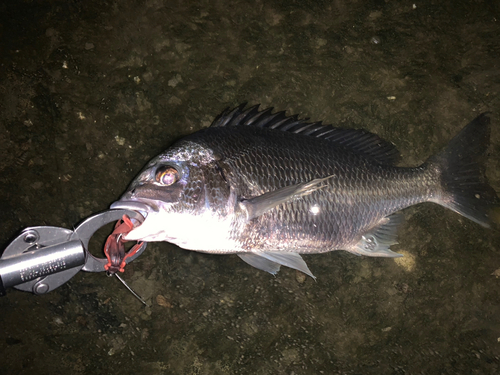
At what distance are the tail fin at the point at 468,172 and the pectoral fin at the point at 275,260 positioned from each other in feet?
3.39

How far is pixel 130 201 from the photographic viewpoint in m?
1.64

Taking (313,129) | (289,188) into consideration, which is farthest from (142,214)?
(313,129)

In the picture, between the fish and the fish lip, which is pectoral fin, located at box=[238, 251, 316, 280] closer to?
the fish

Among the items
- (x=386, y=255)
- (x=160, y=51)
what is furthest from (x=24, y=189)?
(x=386, y=255)

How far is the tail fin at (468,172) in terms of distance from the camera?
7.32 feet

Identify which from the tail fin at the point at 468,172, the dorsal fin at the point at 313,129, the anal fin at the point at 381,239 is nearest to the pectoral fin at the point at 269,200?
the dorsal fin at the point at 313,129

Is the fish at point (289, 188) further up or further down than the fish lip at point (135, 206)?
further down

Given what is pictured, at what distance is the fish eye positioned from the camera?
1751 millimetres

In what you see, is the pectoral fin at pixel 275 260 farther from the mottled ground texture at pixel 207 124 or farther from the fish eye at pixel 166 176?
the fish eye at pixel 166 176

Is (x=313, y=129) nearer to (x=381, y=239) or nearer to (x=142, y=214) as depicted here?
(x=381, y=239)

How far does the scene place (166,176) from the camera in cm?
175

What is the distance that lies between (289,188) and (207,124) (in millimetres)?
820

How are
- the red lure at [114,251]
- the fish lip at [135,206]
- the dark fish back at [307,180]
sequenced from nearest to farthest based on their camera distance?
1. the fish lip at [135,206]
2. the red lure at [114,251]
3. the dark fish back at [307,180]

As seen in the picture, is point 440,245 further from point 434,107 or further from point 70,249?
point 70,249
